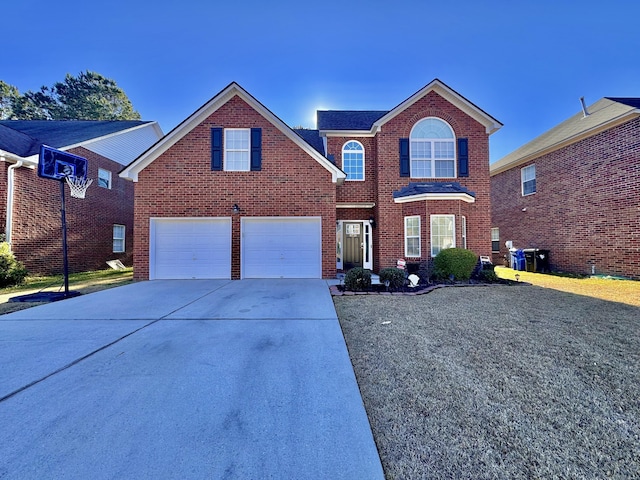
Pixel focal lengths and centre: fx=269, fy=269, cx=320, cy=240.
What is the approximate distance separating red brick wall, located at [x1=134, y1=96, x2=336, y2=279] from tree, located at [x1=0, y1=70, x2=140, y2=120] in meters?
31.2

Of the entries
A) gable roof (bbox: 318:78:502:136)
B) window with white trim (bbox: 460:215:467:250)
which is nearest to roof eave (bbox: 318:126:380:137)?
gable roof (bbox: 318:78:502:136)

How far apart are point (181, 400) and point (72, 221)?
1455 cm

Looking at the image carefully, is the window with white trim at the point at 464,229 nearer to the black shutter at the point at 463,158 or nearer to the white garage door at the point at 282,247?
the black shutter at the point at 463,158

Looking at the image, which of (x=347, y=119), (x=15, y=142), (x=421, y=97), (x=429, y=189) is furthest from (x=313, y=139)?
(x=15, y=142)

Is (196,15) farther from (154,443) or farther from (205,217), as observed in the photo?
(154,443)

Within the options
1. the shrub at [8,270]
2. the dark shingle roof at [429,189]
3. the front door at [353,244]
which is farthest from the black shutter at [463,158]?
the shrub at [8,270]

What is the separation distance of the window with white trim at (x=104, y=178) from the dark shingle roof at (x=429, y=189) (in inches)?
582

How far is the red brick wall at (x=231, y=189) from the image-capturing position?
967cm

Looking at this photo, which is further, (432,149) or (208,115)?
(432,149)

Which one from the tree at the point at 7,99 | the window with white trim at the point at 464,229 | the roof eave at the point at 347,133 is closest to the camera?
the window with white trim at the point at 464,229

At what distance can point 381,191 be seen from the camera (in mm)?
11023

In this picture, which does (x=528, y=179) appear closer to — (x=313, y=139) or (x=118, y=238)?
(x=313, y=139)

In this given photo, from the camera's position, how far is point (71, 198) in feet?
40.9

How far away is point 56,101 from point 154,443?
4445cm
